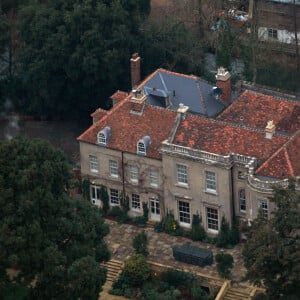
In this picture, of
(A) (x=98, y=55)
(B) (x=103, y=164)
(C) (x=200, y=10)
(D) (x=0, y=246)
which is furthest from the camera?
(C) (x=200, y=10)

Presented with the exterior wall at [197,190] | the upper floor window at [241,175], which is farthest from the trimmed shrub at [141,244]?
the upper floor window at [241,175]

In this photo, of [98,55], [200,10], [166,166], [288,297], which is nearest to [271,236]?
[288,297]

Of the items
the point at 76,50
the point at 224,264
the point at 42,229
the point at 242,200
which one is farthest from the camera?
the point at 76,50

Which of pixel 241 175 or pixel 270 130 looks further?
pixel 270 130

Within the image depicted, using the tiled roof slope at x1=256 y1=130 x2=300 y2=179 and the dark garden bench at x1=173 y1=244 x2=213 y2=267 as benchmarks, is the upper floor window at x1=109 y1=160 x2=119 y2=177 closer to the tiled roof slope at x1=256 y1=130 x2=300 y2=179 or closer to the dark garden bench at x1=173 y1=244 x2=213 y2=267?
the dark garden bench at x1=173 y1=244 x2=213 y2=267

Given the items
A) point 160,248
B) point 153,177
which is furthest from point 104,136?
point 160,248

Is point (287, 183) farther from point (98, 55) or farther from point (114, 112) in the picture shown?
point (98, 55)

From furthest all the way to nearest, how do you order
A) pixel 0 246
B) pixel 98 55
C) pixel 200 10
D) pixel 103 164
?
pixel 200 10
pixel 98 55
pixel 103 164
pixel 0 246

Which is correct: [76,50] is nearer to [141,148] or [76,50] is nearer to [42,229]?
[141,148]
